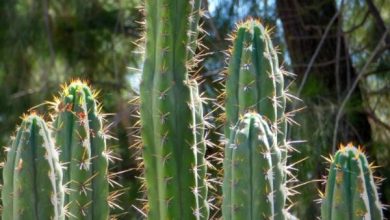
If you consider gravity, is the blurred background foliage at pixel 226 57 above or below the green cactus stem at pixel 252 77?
above

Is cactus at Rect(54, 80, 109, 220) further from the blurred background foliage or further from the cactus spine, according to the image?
the blurred background foliage

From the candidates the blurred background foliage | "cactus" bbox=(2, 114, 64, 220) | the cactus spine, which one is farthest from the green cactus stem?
the blurred background foliage

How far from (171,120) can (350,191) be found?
64 cm

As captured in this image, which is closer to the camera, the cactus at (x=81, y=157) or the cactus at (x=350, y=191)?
the cactus at (x=350, y=191)

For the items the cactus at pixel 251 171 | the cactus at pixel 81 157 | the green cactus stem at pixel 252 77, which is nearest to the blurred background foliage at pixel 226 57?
the green cactus stem at pixel 252 77

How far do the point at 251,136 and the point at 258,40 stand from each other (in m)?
0.50

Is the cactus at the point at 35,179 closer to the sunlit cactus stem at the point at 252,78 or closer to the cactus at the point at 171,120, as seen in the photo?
the cactus at the point at 171,120

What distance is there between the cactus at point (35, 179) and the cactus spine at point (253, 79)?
0.63 meters

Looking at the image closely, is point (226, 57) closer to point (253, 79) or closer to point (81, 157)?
point (253, 79)

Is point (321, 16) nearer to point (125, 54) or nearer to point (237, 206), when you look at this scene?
point (125, 54)

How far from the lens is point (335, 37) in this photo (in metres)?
6.45

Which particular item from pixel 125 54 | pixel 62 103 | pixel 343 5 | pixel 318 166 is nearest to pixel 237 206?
pixel 62 103

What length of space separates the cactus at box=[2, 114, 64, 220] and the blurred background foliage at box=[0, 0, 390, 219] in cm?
229

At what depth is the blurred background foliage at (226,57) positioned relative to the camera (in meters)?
5.90
